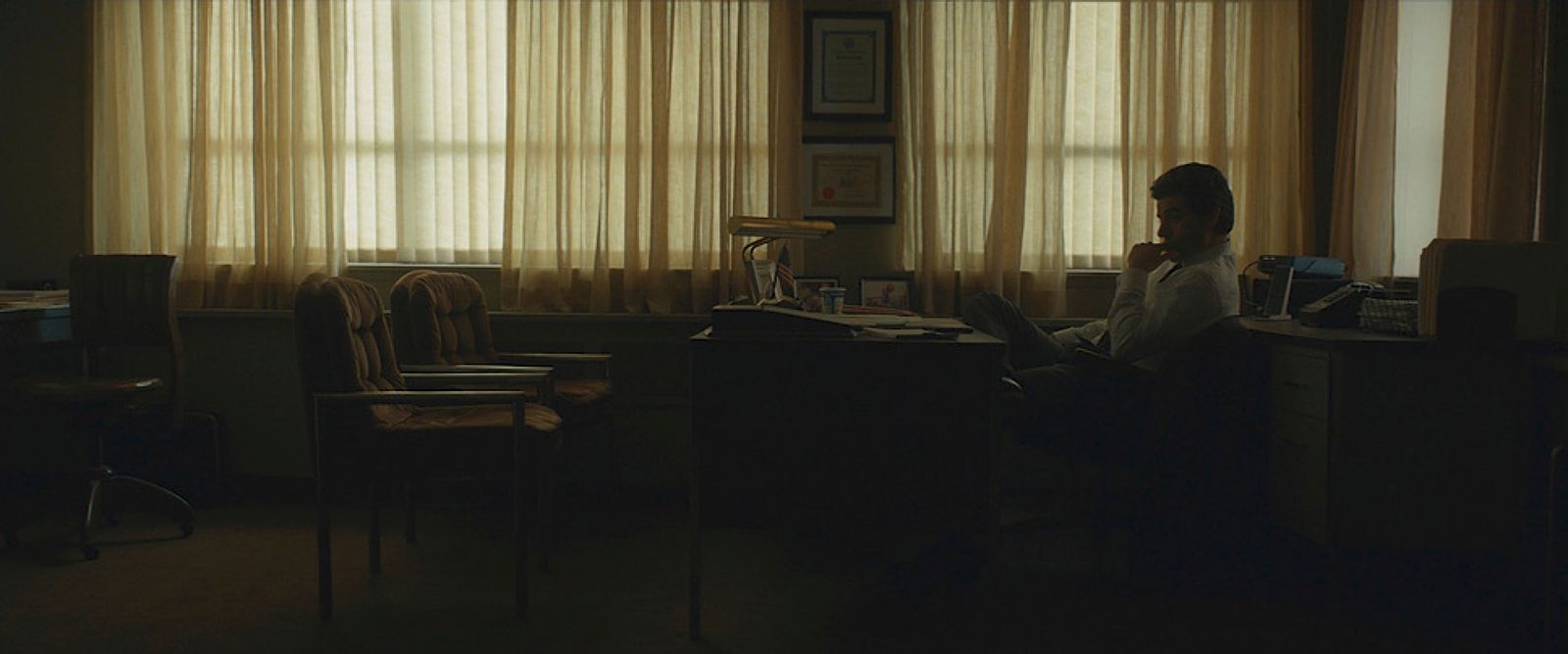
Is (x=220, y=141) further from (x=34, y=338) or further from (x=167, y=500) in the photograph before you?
(x=167, y=500)

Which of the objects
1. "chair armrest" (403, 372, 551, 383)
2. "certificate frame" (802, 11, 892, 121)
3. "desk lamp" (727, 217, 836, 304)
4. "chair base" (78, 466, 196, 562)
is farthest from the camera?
"certificate frame" (802, 11, 892, 121)

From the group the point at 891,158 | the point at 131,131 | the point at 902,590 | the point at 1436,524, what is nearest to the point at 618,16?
the point at 891,158

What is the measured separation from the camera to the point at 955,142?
400cm

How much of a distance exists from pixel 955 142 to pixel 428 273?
1.98m

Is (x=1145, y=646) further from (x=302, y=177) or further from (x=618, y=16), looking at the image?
(x=302, y=177)

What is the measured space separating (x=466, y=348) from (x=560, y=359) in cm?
32

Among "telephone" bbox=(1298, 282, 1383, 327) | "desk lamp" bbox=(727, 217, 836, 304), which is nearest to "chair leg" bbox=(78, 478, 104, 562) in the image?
"desk lamp" bbox=(727, 217, 836, 304)

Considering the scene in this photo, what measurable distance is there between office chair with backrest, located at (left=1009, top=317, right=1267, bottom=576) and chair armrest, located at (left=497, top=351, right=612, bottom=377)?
5.14 ft

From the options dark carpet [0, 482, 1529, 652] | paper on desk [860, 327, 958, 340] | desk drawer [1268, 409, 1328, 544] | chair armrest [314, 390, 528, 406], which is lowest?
dark carpet [0, 482, 1529, 652]

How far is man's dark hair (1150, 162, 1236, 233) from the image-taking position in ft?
10.0

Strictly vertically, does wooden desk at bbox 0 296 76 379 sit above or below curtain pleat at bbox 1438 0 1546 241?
below

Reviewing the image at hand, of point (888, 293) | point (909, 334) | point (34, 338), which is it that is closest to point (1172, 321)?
point (909, 334)

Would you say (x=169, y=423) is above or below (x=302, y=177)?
below

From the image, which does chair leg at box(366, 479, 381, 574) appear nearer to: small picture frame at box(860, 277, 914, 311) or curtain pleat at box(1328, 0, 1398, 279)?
small picture frame at box(860, 277, 914, 311)
